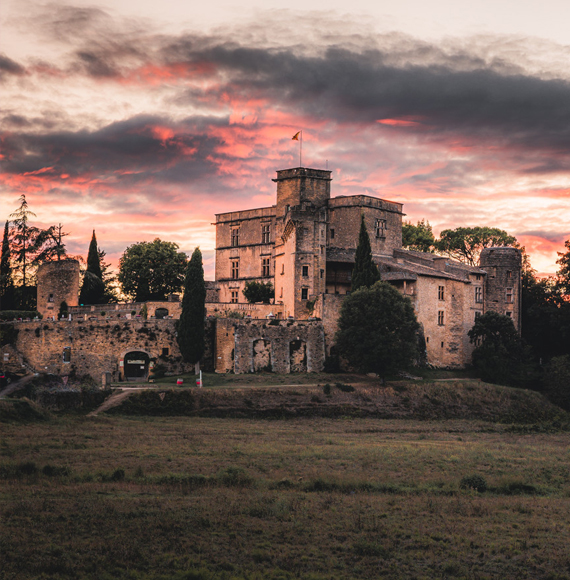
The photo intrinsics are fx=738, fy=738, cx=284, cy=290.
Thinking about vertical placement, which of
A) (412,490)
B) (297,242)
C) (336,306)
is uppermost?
(297,242)

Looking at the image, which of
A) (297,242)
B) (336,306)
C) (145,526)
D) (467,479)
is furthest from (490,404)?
(145,526)

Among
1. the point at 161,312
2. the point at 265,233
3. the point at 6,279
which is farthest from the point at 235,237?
the point at 6,279

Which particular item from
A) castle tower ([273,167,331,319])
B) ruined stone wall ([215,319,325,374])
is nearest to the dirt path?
ruined stone wall ([215,319,325,374])

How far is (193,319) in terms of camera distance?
57750mm

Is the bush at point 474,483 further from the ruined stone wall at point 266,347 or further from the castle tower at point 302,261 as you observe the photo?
the castle tower at point 302,261

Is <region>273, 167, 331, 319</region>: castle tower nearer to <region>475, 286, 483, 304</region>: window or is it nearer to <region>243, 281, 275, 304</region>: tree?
<region>243, 281, 275, 304</region>: tree

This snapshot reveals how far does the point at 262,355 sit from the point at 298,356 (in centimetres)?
299

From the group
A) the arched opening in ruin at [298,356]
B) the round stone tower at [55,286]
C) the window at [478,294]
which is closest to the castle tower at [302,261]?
the arched opening in ruin at [298,356]

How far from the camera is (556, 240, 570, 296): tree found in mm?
75869

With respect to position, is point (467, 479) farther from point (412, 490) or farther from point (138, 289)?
point (138, 289)

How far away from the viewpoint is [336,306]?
62469mm

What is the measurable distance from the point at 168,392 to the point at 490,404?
25.4 meters

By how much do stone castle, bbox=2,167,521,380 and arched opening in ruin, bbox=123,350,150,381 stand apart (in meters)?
0.12

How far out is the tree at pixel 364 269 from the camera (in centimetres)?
6181
